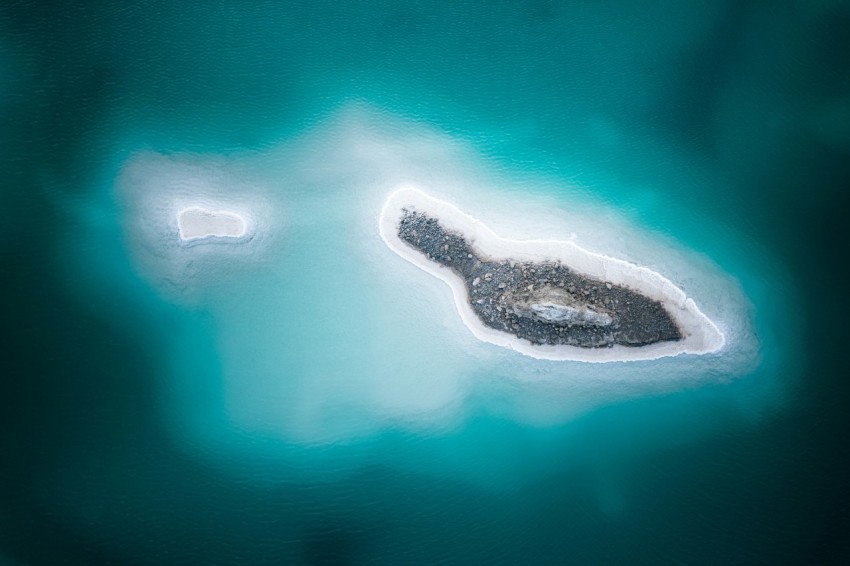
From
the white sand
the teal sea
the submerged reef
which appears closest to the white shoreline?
the submerged reef

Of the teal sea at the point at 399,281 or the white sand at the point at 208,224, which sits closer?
the teal sea at the point at 399,281

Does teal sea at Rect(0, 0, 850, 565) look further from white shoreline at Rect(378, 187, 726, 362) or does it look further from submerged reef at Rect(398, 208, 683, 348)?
submerged reef at Rect(398, 208, 683, 348)

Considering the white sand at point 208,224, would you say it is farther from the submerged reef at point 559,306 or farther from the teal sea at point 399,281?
the submerged reef at point 559,306

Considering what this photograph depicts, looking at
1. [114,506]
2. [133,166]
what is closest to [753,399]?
[114,506]

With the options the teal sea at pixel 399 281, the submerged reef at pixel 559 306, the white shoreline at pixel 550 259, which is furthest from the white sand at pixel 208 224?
the submerged reef at pixel 559 306

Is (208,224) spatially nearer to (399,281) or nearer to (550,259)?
(399,281)

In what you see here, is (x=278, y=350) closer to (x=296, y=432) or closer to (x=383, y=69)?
(x=296, y=432)

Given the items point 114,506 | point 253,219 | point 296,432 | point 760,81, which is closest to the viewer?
point 114,506
